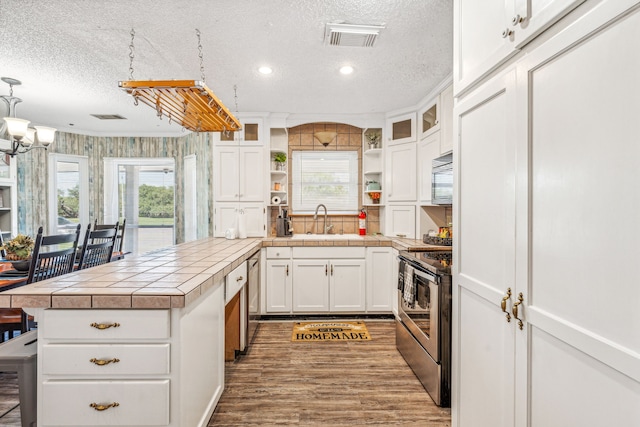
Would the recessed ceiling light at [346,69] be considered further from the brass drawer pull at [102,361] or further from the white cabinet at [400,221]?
the brass drawer pull at [102,361]

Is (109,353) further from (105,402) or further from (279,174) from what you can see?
(279,174)

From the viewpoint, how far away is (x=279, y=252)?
368cm

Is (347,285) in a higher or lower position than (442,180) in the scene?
lower

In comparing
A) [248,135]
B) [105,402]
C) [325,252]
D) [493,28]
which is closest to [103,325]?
[105,402]

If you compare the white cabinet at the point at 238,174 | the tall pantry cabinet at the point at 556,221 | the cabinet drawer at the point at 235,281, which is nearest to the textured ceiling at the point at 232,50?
the white cabinet at the point at 238,174

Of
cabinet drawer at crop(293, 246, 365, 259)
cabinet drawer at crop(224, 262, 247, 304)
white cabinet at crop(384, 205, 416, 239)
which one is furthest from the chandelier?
white cabinet at crop(384, 205, 416, 239)

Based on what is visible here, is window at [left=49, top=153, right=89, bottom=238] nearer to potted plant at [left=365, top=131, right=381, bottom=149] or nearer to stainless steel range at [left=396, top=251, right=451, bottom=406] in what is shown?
potted plant at [left=365, top=131, right=381, bottom=149]

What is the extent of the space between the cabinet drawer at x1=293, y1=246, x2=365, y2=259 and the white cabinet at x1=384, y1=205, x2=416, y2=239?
1.95 feet

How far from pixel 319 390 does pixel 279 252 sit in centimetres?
170

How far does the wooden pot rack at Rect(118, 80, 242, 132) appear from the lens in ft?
6.36

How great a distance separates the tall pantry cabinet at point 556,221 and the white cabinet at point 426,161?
1.83 metres

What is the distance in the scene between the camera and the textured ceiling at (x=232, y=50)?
1.98 m

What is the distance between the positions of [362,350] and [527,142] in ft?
7.78

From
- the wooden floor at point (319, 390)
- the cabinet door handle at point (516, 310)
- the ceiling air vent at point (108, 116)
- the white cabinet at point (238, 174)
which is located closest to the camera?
the cabinet door handle at point (516, 310)
